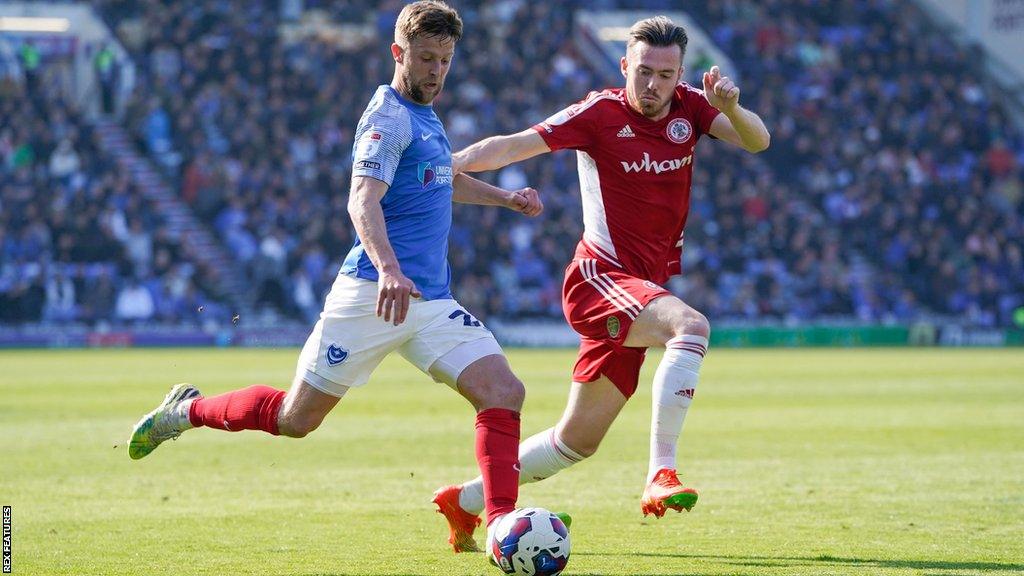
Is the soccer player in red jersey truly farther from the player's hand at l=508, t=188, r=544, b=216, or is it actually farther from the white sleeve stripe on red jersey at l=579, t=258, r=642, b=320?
the player's hand at l=508, t=188, r=544, b=216

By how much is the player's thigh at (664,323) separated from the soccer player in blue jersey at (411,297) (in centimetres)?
84

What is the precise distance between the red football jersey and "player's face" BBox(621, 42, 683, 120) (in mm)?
138

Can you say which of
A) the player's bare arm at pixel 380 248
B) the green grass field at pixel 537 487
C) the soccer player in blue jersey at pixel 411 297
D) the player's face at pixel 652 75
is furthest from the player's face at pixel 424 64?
the green grass field at pixel 537 487

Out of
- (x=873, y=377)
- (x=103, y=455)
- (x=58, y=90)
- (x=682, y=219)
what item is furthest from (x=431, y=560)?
(x=58, y=90)

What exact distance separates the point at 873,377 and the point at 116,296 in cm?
1486

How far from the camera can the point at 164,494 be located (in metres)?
8.86

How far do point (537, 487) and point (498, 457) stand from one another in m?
3.32

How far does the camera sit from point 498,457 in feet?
19.9

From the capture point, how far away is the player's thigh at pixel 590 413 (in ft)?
23.5

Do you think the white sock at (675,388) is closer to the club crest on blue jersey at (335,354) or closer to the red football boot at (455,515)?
the red football boot at (455,515)

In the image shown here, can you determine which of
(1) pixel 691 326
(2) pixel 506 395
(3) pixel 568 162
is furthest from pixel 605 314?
(3) pixel 568 162

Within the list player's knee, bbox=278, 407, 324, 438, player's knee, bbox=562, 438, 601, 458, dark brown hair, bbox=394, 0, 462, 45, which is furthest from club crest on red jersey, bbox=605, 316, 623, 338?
dark brown hair, bbox=394, 0, 462, 45

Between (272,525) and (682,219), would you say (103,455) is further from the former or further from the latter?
(682,219)

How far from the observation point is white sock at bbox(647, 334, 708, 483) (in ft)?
21.4
